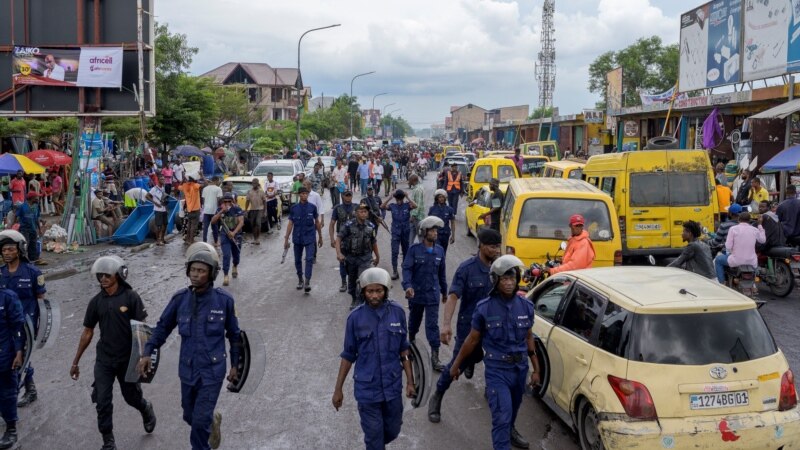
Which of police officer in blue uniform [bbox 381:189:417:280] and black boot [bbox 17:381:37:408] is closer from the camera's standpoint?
black boot [bbox 17:381:37:408]

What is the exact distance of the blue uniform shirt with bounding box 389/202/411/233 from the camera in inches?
498

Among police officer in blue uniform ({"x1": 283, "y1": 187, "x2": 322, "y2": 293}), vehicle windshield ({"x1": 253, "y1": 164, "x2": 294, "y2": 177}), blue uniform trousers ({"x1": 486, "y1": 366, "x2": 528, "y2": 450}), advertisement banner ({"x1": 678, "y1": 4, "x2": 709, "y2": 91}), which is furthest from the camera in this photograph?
vehicle windshield ({"x1": 253, "y1": 164, "x2": 294, "y2": 177})

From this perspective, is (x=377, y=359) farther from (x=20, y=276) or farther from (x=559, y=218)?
(x=559, y=218)

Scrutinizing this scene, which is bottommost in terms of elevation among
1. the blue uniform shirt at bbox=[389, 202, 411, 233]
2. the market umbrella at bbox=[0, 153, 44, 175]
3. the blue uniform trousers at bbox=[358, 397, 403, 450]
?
the blue uniform trousers at bbox=[358, 397, 403, 450]

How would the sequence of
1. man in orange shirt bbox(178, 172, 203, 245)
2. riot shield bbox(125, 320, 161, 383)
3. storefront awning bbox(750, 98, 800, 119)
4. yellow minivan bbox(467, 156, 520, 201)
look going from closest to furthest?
riot shield bbox(125, 320, 161, 383)
storefront awning bbox(750, 98, 800, 119)
man in orange shirt bbox(178, 172, 203, 245)
yellow minivan bbox(467, 156, 520, 201)

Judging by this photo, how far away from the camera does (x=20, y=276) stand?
649cm

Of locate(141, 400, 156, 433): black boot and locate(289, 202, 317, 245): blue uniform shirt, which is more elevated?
locate(289, 202, 317, 245): blue uniform shirt

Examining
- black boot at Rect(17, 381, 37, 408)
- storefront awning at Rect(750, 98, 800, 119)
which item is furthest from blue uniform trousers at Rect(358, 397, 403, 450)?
storefront awning at Rect(750, 98, 800, 119)

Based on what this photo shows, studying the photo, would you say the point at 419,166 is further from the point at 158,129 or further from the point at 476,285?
the point at 476,285

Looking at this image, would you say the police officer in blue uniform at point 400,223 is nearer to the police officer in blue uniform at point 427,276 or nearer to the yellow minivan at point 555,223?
the yellow minivan at point 555,223

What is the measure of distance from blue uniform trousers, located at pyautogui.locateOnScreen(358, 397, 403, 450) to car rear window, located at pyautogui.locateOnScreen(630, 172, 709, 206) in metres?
8.94

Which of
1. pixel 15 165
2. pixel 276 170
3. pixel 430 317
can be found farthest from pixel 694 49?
pixel 430 317

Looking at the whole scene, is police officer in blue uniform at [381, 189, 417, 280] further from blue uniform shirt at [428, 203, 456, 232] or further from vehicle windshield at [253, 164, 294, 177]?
vehicle windshield at [253, 164, 294, 177]

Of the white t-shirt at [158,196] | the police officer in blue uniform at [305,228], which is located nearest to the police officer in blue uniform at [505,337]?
the police officer in blue uniform at [305,228]
